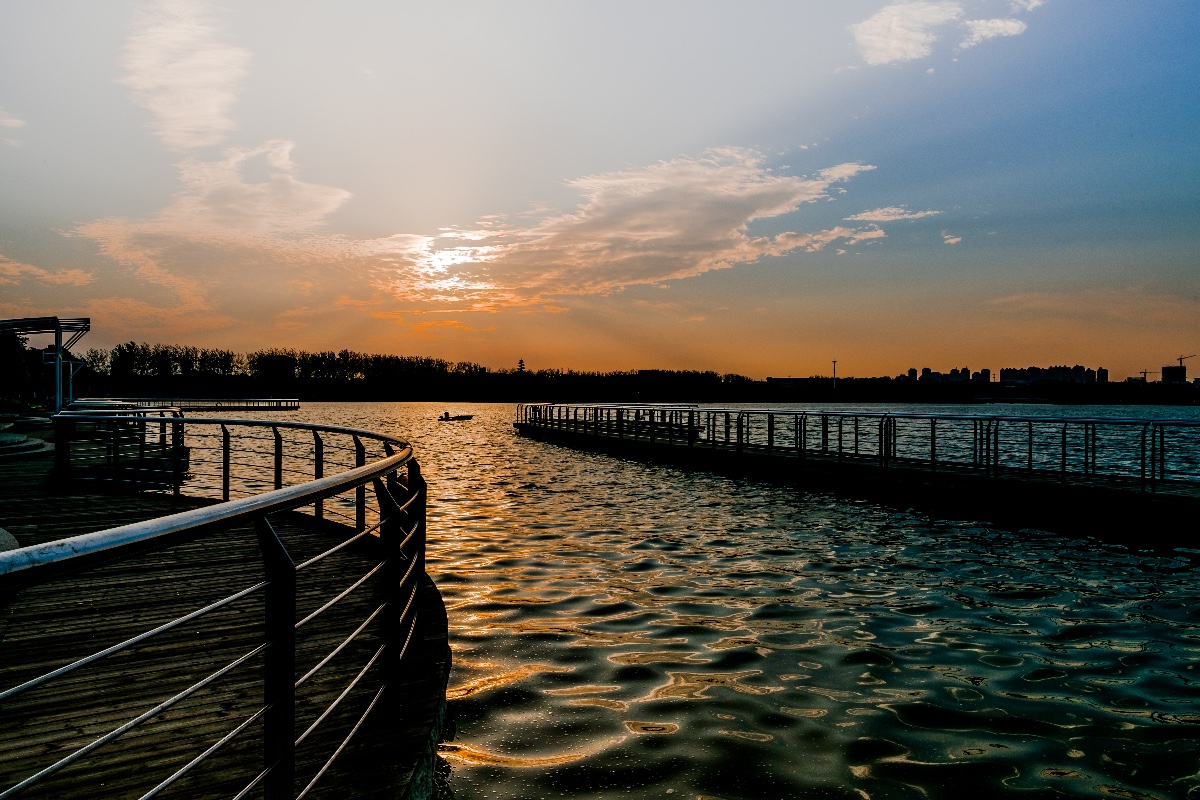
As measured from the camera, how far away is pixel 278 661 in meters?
2.23

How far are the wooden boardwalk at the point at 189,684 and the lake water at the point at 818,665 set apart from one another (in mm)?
800

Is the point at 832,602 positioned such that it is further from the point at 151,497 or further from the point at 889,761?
the point at 151,497

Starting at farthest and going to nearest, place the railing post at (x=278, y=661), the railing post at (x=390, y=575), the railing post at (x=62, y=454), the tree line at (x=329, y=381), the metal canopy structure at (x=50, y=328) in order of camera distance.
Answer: the tree line at (x=329, y=381)
the metal canopy structure at (x=50, y=328)
the railing post at (x=62, y=454)
the railing post at (x=390, y=575)
the railing post at (x=278, y=661)

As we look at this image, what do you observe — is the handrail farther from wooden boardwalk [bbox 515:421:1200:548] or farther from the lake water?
wooden boardwalk [bbox 515:421:1200:548]

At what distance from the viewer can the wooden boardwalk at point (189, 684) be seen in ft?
10.7

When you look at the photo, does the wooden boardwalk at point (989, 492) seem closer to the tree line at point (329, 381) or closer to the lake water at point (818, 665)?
the lake water at point (818, 665)

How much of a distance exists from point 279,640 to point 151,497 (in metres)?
11.7

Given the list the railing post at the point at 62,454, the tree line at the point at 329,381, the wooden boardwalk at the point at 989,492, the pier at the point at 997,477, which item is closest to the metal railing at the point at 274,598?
the railing post at the point at 62,454

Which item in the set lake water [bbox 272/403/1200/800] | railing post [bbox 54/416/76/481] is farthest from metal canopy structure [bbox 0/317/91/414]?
lake water [bbox 272/403/1200/800]

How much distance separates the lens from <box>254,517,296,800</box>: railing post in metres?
2.21

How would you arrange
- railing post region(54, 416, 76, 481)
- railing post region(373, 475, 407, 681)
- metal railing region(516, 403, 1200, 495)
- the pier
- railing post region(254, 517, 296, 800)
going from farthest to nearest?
metal railing region(516, 403, 1200, 495) < the pier < railing post region(54, 416, 76, 481) < railing post region(373, 475, 407, 681) < railing post region(254, 517, 296, 800)

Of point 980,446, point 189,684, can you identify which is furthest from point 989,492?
point 189,684

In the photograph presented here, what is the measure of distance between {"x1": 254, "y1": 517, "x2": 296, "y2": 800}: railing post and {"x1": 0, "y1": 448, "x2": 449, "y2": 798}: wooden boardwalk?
0.45 meters

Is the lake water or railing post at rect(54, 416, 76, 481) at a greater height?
railing post at rect(54, 416, 76, 481)
